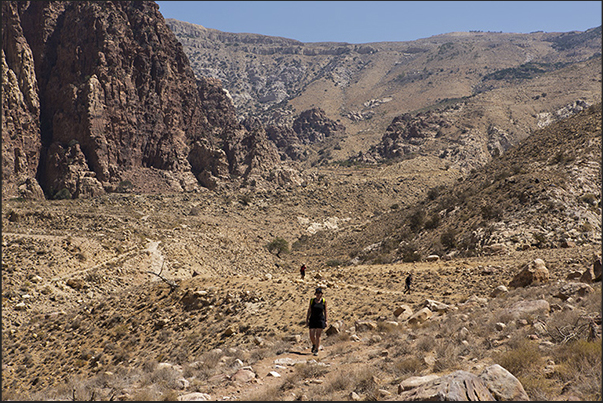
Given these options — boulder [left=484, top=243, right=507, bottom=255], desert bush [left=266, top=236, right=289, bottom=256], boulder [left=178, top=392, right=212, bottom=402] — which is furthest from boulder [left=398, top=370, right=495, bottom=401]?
desert bush [left=266, top=236, right=289, bottom=256]

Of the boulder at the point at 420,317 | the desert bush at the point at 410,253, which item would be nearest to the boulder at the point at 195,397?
the boulder at the point at 420,317

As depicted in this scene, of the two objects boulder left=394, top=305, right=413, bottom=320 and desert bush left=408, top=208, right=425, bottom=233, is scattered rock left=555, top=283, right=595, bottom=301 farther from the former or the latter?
desert bush left=408, top=208, right=425, bottom=233

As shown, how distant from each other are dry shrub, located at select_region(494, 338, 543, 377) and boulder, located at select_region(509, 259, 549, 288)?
A: 7069mm

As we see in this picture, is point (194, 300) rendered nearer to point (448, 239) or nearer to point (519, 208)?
point (448, 239)

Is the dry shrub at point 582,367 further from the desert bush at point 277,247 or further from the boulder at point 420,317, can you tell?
the desert bush at point 277,247

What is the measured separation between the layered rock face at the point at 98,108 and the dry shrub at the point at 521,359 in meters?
62.9

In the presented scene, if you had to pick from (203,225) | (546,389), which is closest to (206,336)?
(546,389)

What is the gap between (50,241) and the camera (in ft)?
96.4

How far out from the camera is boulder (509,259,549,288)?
1414 cm

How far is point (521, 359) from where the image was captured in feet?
23.9

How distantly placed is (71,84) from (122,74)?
8.80m

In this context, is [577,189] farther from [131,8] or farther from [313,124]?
[313,124]

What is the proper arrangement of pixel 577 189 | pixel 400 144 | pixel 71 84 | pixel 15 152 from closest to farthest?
pixel 577 189
pixel 15 152
pixel 71 84
pixel 400 144

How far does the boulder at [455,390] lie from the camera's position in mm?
5973
